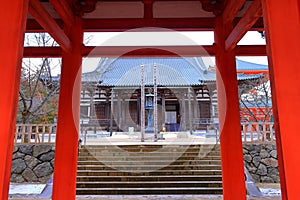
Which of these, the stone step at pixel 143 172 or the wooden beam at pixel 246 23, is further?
the stone step at pixel 143 172

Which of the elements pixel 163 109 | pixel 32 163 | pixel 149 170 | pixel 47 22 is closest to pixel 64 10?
pixel 47 22

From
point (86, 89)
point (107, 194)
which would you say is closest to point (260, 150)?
point (107, 194)

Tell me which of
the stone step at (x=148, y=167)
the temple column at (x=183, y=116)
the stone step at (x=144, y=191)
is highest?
the temple column at (x=183, y=116)

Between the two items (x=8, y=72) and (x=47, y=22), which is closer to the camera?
(x=8, y=72)

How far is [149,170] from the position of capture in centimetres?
506

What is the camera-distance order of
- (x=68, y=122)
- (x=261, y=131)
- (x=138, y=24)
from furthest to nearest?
1. (x=261, y=131)
2. (x=138, y=24)
3. (x=68, y=122)

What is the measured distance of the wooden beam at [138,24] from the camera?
293 cm

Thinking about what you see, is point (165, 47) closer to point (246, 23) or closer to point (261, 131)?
point (246, 23)

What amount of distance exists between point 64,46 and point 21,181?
14.7 feet

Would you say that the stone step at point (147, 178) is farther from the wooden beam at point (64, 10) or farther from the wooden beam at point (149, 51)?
the wooden beam at point (64, 10)

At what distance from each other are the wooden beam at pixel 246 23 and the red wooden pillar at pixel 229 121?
18 cm

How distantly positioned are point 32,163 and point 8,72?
531 cm

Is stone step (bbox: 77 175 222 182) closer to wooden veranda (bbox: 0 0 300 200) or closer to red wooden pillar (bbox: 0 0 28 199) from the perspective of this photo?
wooden veranda (bbox: 0 0 300 200)

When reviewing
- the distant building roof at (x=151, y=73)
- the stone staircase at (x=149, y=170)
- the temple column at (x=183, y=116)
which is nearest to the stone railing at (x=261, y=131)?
the stone staircase at (x=149, y=170)
